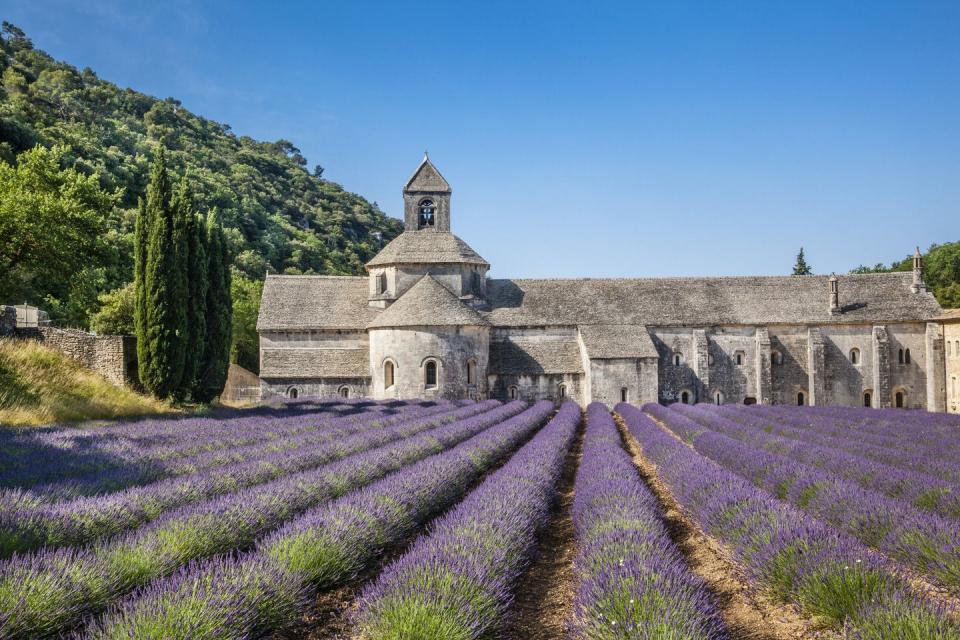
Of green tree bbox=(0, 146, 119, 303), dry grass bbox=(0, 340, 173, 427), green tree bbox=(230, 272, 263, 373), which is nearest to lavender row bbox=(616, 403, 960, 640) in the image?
dry grass bbox=(0, 340, 173, 427)

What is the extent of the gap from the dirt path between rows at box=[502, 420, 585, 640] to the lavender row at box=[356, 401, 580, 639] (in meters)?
0.22

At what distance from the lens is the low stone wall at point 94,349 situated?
2311 centimetres

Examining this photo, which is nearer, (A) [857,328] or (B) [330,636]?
(B) [330,636]

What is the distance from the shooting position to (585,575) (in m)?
5.89

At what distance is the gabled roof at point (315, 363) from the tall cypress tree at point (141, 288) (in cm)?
1389

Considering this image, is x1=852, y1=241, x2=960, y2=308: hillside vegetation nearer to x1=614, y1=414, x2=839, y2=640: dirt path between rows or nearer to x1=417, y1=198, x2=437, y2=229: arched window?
x1=417, y1=198, x2=437, y2=229: arched window

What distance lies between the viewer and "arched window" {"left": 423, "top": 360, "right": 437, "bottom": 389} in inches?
1374

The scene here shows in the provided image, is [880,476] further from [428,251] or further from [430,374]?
[428,251]

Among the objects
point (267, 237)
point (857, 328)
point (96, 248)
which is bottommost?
point (857, 328)

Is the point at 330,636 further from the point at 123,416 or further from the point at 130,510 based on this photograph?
the point at 123,416

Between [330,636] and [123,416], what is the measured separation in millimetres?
17359

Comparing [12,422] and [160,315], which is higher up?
[160,315]

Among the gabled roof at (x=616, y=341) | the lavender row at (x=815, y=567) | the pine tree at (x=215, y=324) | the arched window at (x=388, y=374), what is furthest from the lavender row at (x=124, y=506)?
the gabled roof at (x=616, y=341)

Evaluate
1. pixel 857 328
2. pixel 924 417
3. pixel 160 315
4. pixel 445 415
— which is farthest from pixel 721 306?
pixel 160 315
